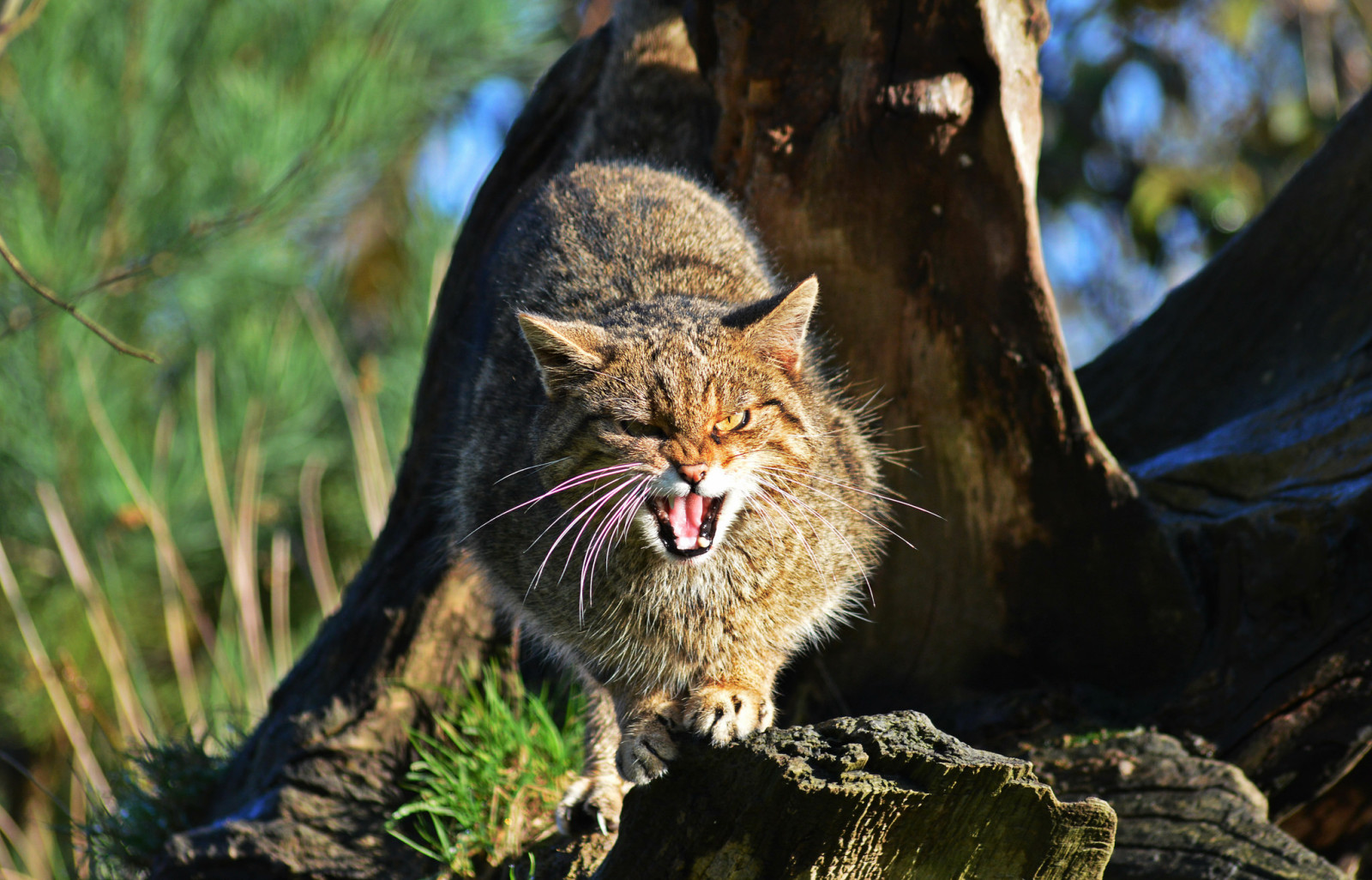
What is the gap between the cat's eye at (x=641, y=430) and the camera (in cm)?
276

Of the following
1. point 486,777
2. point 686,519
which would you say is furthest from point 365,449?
point 686,519

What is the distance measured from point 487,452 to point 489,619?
0.73 meters

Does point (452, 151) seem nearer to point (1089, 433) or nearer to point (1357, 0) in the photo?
point (1089, 433)

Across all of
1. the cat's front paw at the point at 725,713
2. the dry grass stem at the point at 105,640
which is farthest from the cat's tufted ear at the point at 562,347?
the dry grass stem at the point at 105,640

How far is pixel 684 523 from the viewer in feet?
8.91

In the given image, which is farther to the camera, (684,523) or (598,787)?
(598,787)

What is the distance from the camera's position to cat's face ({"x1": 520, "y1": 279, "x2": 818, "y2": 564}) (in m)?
2.69

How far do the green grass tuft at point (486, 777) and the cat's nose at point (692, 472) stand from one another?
1388 millimetres

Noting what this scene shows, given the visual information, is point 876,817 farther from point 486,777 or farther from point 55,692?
point 55,692

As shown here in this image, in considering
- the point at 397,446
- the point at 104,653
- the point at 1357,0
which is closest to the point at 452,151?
the point at 397,446

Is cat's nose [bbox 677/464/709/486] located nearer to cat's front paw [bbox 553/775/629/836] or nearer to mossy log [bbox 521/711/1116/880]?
mossy log [bbox 521/711/1116/880]

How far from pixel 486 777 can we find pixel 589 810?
21.7 inches

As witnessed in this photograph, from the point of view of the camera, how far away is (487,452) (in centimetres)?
355

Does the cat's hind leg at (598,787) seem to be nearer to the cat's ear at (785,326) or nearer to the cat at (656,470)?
the cat at (656,470)
